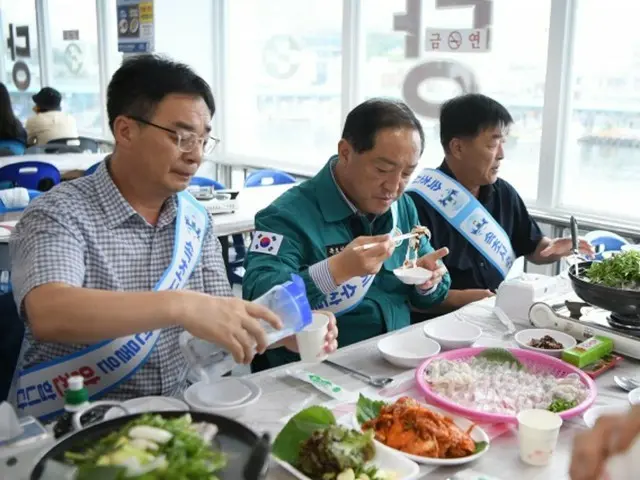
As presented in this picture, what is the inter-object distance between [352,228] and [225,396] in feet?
2.76

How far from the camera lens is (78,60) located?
7.95 metres

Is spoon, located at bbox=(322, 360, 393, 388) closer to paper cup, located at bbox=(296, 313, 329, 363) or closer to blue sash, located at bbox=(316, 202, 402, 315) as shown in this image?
paper cup, located at bbox=(296, 313, 329, 363)

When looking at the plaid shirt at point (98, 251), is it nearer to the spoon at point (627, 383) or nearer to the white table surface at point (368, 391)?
the white table surface at point (368, 391)

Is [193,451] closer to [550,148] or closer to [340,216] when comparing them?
[340,216]

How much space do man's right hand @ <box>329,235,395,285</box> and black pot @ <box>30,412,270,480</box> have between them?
78 centimetres

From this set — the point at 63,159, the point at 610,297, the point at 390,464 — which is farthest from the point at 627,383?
the point at 63,159

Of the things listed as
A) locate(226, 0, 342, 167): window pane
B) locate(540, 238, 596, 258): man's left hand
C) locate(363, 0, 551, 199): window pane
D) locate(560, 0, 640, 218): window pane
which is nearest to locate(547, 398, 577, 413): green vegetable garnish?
locate(540, 238, 596, 258): man's left hand

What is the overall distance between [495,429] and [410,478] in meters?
0.29

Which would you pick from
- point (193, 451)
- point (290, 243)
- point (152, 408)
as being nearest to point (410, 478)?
point (193, 451)

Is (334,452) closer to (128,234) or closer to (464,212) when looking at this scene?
(128,234)

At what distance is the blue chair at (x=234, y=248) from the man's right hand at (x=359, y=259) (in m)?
2.43

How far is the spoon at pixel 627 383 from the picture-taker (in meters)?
1.55

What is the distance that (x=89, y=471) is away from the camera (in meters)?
0.77

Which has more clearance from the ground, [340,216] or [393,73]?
[393,73]
